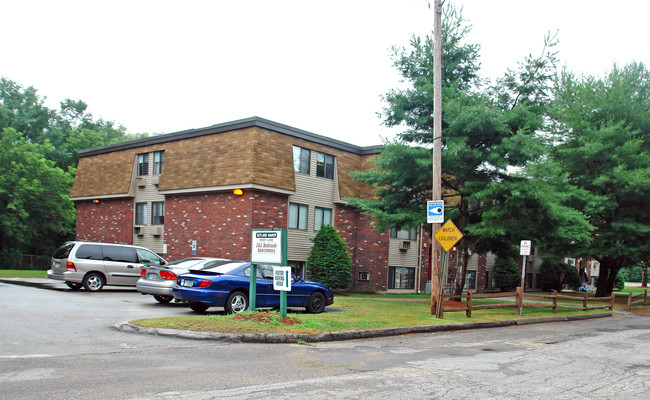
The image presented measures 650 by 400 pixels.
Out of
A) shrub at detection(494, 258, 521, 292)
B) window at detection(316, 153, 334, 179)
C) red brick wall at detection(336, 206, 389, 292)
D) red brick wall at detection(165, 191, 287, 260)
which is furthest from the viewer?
shrub at detection(494, 258, 521, 292)

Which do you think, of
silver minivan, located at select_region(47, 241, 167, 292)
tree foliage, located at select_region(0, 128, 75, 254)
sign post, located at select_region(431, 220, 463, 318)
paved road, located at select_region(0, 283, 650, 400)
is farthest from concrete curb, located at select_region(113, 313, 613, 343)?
tree foliage, located at select_region(0, 128, 75, 254)

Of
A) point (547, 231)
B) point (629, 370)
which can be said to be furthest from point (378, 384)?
point (547, 231)

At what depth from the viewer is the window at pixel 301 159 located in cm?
2639

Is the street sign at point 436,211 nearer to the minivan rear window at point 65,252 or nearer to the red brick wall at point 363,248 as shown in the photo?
the minivan rear window at point 65,252

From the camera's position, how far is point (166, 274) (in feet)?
51.3

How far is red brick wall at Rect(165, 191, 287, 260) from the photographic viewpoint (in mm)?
24156

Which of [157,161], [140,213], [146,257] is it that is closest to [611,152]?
[146,257]

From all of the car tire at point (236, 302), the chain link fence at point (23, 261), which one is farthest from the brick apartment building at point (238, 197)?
the chain link fence at point (23, 261)

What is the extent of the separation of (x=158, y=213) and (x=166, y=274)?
13984mm

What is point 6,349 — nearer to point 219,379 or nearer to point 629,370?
point 219,379

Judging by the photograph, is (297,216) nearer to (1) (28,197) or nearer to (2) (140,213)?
(2) (140,213)

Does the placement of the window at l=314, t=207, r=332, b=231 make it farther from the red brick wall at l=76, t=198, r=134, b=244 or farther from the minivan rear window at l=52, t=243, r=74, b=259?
the minivan rear window at l=52, t=243, r=74, b=259

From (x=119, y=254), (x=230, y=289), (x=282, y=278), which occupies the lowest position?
(x=230, y=289)

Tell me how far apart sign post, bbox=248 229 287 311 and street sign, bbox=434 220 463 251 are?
5.06 metres
